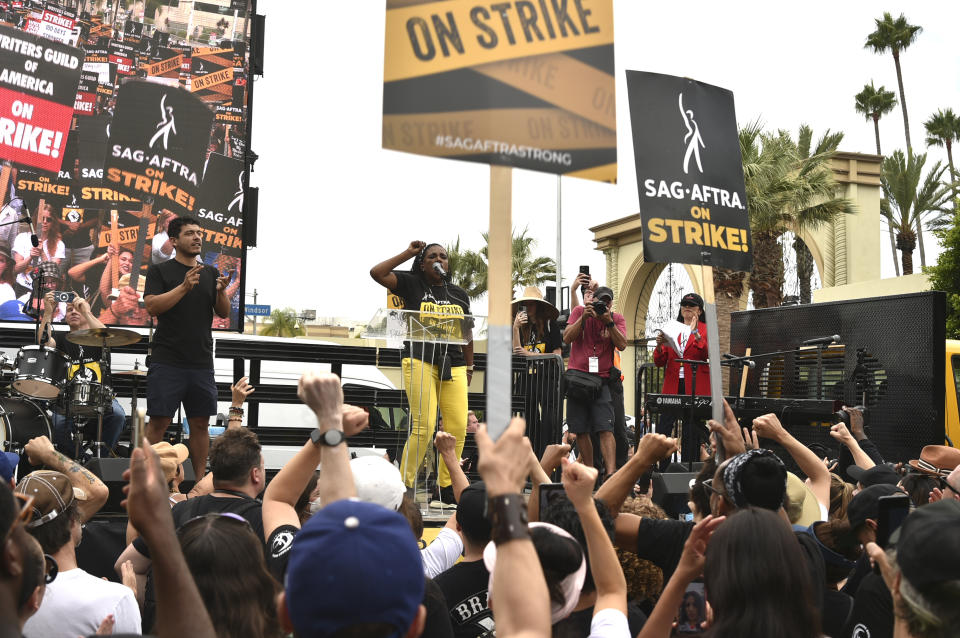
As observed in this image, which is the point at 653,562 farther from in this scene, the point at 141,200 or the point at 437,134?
the point at 141,200

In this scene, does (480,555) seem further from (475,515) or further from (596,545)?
(596,545)

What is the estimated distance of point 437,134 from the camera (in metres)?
2.86

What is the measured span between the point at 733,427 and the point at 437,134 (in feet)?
7.22

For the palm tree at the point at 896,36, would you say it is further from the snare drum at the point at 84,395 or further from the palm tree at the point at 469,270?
the snare drum at the point at 84,395

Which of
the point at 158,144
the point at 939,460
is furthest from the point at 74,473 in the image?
the point at 158,144

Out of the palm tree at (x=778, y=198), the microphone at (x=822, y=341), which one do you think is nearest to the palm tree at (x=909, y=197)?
the palm tree at (x=778, y=198)

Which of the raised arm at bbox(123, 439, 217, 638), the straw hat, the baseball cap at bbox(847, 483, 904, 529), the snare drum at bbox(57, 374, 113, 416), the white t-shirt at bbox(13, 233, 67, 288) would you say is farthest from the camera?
the white t-shirt at bbox(13, 233, 67, 288)

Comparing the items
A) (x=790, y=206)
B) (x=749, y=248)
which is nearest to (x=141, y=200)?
(x=749, y=248)

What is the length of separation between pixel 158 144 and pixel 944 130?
45554 mm

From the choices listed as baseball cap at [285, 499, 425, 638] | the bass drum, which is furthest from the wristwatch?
the bass drum

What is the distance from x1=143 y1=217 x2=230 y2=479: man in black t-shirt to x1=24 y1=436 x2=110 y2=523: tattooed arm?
265cm

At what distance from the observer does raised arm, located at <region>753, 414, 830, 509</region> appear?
417 centimetres

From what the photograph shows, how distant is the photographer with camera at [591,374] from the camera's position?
28.0 feet

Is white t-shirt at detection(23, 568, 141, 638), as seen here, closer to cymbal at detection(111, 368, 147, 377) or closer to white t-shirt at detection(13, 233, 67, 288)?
cymbal at detection(111, 368, 147, 377)
